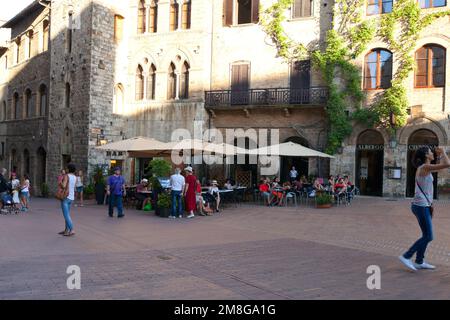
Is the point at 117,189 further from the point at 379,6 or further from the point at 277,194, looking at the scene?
the point at 379,6

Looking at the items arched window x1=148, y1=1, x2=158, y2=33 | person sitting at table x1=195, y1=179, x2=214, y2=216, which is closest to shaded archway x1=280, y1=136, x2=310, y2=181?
person sitting at table x1=195, y1=179, x2=214, y2=216

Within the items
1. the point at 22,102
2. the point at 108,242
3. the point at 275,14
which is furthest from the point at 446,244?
the point at 22,102

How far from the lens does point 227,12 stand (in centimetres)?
2573

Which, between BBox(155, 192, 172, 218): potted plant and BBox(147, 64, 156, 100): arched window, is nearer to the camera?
BBox(155, 192, 172, 218): potted plant

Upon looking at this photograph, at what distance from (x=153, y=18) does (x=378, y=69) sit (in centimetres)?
1292

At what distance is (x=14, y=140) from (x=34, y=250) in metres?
28.0

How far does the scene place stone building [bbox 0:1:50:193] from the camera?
30719 mm

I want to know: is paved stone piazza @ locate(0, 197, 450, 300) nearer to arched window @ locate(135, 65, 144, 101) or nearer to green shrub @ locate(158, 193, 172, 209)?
green shrub @ locate(158, 193, 172, 209)

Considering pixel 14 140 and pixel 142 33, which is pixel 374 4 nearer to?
pixel 142 33

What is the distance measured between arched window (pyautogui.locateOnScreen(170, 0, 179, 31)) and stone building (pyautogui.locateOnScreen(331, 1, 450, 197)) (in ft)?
33.7

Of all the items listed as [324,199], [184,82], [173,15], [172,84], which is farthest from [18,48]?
[324,199]

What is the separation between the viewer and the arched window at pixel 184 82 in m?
26.1

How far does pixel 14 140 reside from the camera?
112 feet

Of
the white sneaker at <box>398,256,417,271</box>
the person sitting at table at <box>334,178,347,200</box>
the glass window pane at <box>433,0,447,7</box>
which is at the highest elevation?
the glass window pane at <box>433,0,447,7</box>
